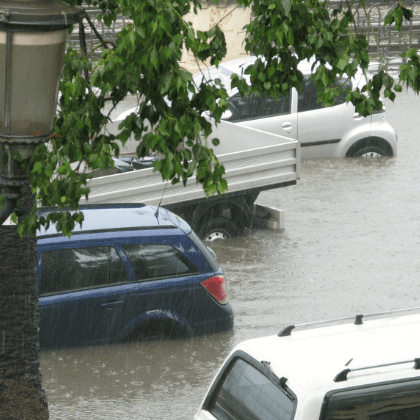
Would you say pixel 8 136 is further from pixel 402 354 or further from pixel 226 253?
pixel 226 253

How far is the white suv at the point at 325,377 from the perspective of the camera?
3844 millimetres

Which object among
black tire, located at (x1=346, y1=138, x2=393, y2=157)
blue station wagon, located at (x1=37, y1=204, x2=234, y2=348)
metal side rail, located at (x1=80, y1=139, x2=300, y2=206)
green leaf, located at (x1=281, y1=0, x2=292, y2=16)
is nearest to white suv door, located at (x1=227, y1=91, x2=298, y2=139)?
black tire, located at (x1=346, y1=138, x2=393, y2=157)

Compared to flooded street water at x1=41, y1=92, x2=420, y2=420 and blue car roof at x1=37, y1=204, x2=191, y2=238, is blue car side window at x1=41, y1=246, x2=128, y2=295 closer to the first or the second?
blue car roof at x1=37, y1=204, x2=191, y2=238

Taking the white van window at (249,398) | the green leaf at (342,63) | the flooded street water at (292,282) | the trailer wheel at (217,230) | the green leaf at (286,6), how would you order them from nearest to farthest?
the white van window at (249,398), the green leaf at (286,6), the green leaf at (342,63), the flooded street water at (292,282), the trailer wheel at (217,230)

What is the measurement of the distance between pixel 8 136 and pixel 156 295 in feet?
14.3

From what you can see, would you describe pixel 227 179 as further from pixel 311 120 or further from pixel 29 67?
pixel 29 67

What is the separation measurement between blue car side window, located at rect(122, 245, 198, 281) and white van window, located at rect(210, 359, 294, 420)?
3266mm

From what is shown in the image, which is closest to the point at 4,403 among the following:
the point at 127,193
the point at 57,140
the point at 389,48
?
the point at 57,140

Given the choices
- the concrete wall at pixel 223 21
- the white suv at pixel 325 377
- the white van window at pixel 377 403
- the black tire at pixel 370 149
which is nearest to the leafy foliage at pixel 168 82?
the white suv at pixel 325 377

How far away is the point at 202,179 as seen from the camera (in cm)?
461

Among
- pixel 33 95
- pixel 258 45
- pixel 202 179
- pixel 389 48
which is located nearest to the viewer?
pixel 33 95

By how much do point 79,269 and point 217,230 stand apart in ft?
13.4

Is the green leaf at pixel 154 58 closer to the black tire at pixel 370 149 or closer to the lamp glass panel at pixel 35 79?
the lamp glass panel at pixel 35 79

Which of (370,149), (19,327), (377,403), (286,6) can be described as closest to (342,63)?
(286,6)
